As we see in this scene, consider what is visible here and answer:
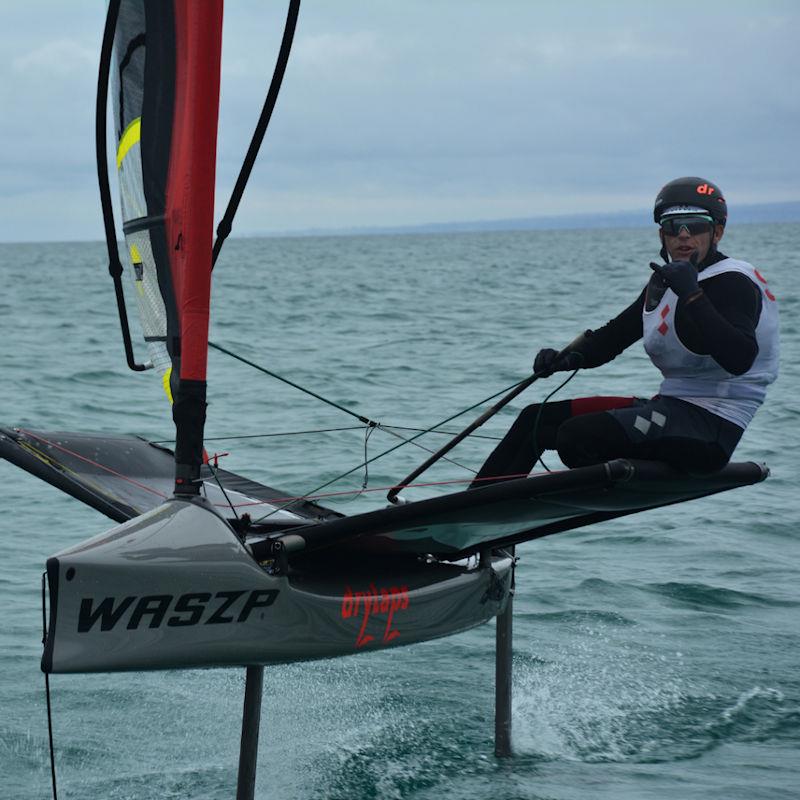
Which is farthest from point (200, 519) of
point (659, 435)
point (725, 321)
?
point (725, 321)

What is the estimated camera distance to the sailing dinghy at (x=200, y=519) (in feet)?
9.21

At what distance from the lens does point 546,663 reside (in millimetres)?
4949

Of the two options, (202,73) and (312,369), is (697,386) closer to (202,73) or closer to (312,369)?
(202,73)

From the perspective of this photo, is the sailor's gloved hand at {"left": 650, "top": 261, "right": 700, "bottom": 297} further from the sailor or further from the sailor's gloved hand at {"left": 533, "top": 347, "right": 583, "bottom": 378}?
the sailor's gloved hand at {"left": 533, "top": 347, "right": 583, "bottom": 378}

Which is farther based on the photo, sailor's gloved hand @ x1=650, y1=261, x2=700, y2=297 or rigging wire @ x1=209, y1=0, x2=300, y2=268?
rigging wire @ x1=209, y1=0, x2=300, y2=268

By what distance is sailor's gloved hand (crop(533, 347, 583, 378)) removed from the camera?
3830 mm

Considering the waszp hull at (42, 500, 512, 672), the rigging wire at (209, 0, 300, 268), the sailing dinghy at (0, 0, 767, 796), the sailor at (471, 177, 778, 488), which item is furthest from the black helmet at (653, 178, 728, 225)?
the waszp hull at (42, 500, 512, 672)

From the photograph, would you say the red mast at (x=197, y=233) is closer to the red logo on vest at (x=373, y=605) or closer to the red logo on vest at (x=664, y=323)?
the red logo on vest at (x=373, y=605)

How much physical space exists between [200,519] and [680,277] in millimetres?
1381

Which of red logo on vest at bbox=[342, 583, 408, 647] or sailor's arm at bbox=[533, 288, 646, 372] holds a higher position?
sailor's arm at bbox=[533, 288, 646, 372]

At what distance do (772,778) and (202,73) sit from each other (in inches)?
107

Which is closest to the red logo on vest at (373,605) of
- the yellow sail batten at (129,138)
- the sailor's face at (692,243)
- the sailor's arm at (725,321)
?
the sailor's arm at (725,321)

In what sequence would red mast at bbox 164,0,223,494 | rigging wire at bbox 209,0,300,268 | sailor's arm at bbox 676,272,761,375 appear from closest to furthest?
red mast at bbox 164,0,223,494, sailor's arm at bbox 676,272,761,375, rigging wire at bbox 209,0,300,268

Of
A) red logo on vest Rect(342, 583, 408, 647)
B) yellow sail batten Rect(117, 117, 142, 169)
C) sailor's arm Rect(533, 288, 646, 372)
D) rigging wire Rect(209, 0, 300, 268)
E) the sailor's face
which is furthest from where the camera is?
yellow sail batten Rect(117, 117, 142, 169)
